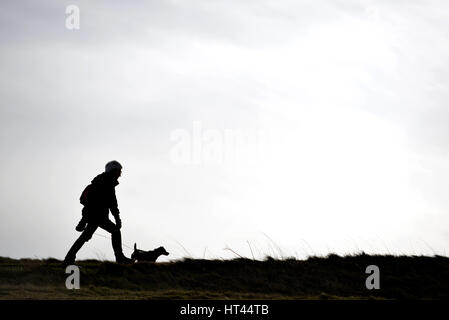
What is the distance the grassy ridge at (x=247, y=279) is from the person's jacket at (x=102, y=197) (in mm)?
1217

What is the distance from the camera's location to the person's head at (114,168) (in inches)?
626

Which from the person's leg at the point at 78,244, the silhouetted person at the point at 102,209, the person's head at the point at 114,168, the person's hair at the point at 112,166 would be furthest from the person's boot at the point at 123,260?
the person's hair at the point at 112,166

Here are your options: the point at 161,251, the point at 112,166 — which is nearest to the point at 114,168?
the point at 112,166

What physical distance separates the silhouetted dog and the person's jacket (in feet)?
3.77

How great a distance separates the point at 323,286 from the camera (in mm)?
14133

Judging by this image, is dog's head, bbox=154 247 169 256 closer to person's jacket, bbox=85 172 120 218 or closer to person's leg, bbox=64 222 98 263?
person's jacket, bbox=85 172 120 218

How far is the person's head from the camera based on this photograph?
626 inches

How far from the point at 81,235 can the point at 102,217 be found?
611 millimetres

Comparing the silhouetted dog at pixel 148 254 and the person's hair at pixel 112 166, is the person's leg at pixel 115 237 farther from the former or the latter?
the person's hair at pixel 112 166
